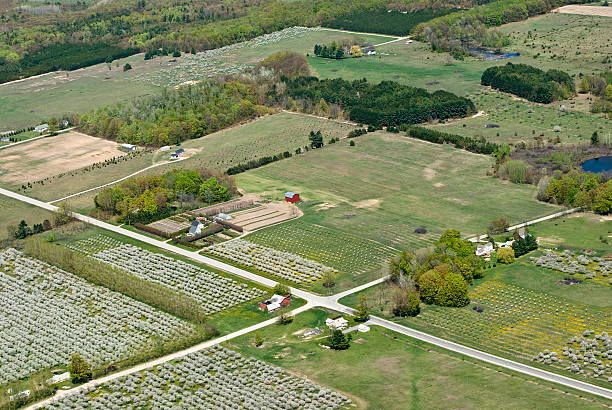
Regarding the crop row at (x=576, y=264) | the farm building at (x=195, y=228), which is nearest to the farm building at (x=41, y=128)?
the farm building at (x=195, y=228)

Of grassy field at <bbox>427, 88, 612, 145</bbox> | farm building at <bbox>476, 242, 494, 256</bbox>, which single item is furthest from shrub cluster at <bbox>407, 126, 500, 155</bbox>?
farm building at <bbox>476, 242, 494, 256</bbox>

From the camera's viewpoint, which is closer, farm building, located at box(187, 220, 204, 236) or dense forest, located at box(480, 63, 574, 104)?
farm building, located at box(187, 220, 204, 236)

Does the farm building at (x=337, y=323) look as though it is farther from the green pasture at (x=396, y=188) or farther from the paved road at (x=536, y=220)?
the paved road at (x=536, y=220)

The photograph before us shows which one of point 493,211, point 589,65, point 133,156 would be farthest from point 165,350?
point 589,65

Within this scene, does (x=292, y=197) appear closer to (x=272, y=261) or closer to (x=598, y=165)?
(x=272, y=261)

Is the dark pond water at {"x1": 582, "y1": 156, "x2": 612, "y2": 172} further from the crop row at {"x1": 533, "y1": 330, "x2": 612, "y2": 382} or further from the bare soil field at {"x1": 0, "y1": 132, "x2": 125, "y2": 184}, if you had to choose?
the bare soil field at {"x1": 0, "y1": 132, "x2": 125, "y2": 184}
